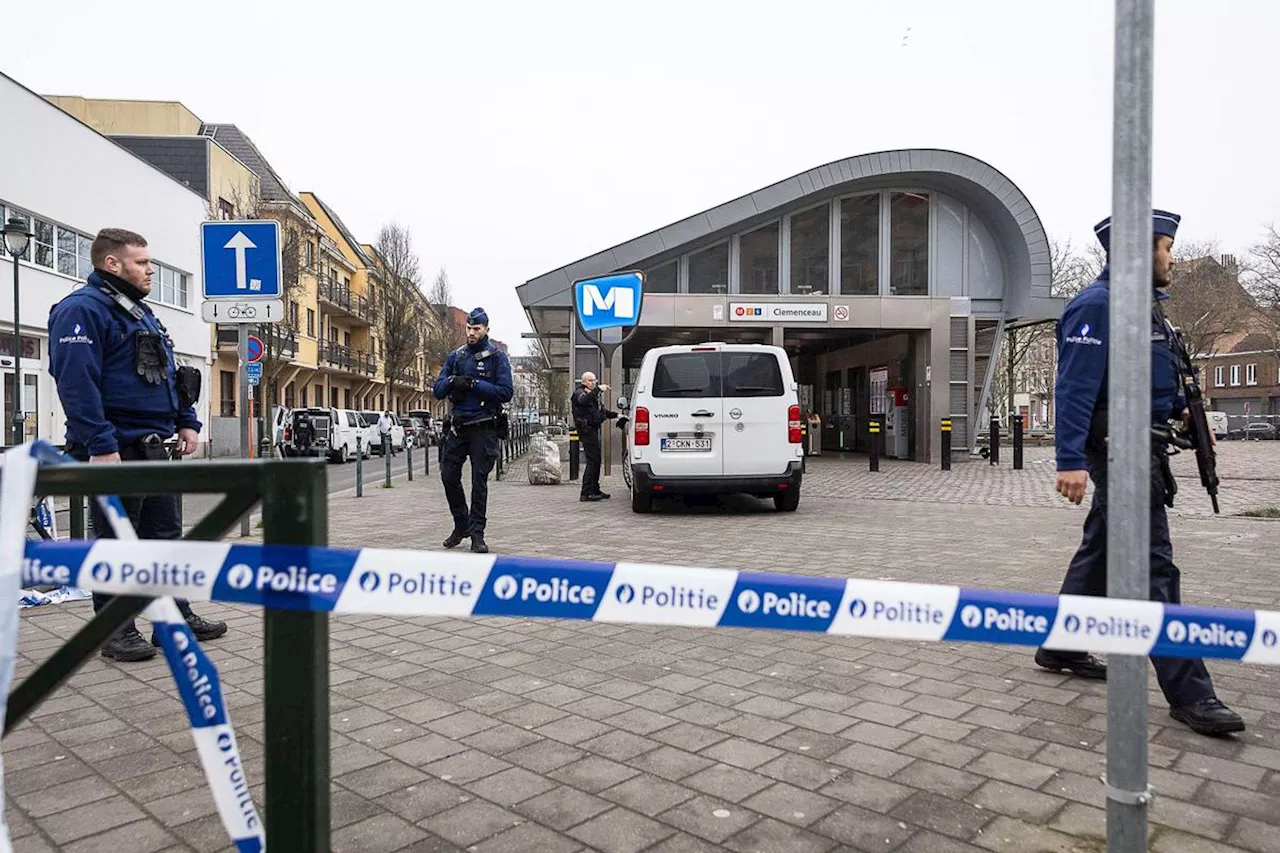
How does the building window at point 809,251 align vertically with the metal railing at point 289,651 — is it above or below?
above

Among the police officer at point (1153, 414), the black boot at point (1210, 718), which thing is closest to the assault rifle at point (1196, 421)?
the police officer at point (1153, 414)

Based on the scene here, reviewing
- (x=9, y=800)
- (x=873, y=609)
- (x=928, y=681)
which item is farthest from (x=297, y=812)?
(x=928, y=681)

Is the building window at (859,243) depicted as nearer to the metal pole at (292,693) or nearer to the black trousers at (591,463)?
the black trousers at (591,463)

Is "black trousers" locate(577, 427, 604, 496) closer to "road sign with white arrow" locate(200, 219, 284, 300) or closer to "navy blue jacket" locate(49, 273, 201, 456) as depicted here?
"road sign with white arrow" locate(200, 219, 284, 300)

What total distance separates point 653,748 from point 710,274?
21.2 m

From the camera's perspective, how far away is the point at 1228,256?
47812mm

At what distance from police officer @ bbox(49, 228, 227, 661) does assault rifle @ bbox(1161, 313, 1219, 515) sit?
448cm

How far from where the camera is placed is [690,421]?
→ 10.5 m

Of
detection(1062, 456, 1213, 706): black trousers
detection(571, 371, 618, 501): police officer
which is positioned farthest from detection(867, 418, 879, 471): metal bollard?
detection(1062, 456, 1213, 706): black trousers

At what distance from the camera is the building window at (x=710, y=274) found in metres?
23.7

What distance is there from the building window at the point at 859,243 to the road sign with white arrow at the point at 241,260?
18.2 metres

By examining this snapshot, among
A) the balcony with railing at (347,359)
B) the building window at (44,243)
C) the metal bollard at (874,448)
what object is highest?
the building window at (44,243)

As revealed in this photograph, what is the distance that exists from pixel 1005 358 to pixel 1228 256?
14513 millimetres

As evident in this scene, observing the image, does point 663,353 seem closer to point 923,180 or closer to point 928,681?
point 928,681
